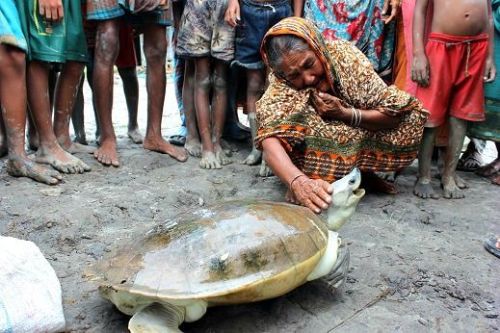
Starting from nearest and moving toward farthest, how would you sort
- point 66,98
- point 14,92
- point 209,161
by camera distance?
point 14,92 → point 66,98 → point 209,161

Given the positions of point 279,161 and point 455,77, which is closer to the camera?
point 279,161

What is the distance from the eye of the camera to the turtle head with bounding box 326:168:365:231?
1.87 m

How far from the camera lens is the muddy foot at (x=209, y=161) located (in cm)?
327

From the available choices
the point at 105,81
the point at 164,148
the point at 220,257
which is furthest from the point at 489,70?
the point at 105,81

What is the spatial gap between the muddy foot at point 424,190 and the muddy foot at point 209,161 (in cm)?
129

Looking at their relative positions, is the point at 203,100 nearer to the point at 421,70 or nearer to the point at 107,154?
the point at 107,154

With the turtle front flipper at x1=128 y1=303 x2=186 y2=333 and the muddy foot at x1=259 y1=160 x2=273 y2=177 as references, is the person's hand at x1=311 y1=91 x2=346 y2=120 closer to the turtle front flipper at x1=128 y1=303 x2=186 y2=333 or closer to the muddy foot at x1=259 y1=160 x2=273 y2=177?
the muddy foot at x1=259 y1=160 x2=273 y2=177

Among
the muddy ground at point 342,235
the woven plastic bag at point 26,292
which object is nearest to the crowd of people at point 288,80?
the muddy ground at point 342,235

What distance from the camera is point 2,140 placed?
10.6 ft

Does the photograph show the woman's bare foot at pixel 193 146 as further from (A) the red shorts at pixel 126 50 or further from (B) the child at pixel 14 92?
(B) the child at pixel 14 92

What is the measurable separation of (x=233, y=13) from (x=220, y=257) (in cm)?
212

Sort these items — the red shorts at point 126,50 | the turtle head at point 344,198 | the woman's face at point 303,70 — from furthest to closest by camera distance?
the red shorts at point 126,50 → the woman's face at point 303,70 → the turtle head at point 344,198

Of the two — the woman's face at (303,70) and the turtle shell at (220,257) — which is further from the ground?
the woman's face at (303,70)

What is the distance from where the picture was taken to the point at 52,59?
2850 mm
